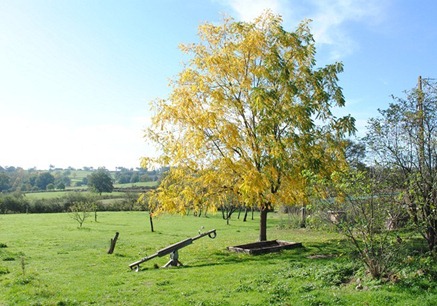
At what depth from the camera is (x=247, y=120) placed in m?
20.5

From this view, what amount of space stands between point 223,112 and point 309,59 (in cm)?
567

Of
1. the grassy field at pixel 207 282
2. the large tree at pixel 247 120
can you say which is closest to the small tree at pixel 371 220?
the grassy field at pixel 207 282

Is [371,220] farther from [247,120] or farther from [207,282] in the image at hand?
[247,120]

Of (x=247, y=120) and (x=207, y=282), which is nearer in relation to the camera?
(x=207, y=282)

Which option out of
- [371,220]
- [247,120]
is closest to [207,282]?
[371,220]

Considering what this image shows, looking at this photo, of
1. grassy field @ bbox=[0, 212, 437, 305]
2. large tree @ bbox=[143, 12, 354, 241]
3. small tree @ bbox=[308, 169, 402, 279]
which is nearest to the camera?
grassy field @ bbox=[0, 212, 437, 305]

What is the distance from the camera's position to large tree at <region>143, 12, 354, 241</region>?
1870cm

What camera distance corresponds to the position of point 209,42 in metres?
20.8

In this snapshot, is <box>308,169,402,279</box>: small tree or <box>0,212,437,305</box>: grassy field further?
<box>308,169,402,279</box>: small tree

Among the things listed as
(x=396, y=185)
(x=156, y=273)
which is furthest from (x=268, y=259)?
(x=396, y=185)

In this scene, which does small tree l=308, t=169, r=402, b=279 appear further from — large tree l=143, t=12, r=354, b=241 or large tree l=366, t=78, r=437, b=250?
large tree l=143, t=12, r=354, b=241

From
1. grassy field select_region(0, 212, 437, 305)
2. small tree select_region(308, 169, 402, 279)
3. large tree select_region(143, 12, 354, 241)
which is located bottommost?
grassy field select_region(0, 212, 437, 305)

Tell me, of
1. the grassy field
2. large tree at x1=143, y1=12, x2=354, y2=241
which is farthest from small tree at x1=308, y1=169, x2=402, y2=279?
large tree at x1=143, y1=12, x2=354, y2=241

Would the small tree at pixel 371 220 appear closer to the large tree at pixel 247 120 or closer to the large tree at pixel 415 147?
the large tree at pixel 415 147
